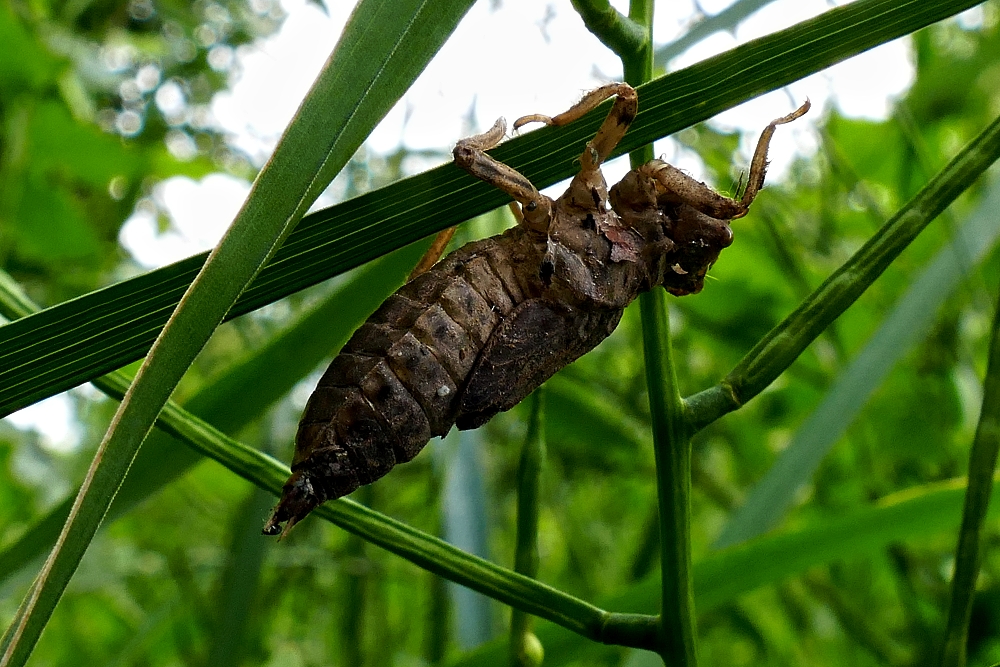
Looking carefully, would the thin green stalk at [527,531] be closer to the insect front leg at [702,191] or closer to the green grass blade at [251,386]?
the green grass blade at [251,386]

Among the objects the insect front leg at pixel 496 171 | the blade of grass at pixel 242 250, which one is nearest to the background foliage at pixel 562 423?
the insect front leg at pixel 496 171

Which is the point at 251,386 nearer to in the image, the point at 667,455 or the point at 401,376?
the point at 401,376

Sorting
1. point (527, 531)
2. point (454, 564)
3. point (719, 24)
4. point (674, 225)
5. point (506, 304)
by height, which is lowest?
point (454, 564)

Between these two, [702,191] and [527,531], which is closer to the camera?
[527,531]

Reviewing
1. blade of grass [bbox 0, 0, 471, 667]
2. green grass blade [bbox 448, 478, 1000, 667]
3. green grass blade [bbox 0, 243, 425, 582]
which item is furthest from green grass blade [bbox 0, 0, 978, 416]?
green grass blade [bbox 448, 478, 1000, 667]

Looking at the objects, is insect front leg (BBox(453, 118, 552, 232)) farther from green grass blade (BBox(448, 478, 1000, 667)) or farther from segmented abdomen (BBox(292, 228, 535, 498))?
green grass blade (BBox(448, 478, 1000, 667))

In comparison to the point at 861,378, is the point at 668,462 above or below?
below

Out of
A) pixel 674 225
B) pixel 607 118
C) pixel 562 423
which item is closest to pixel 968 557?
pixel 607 118
